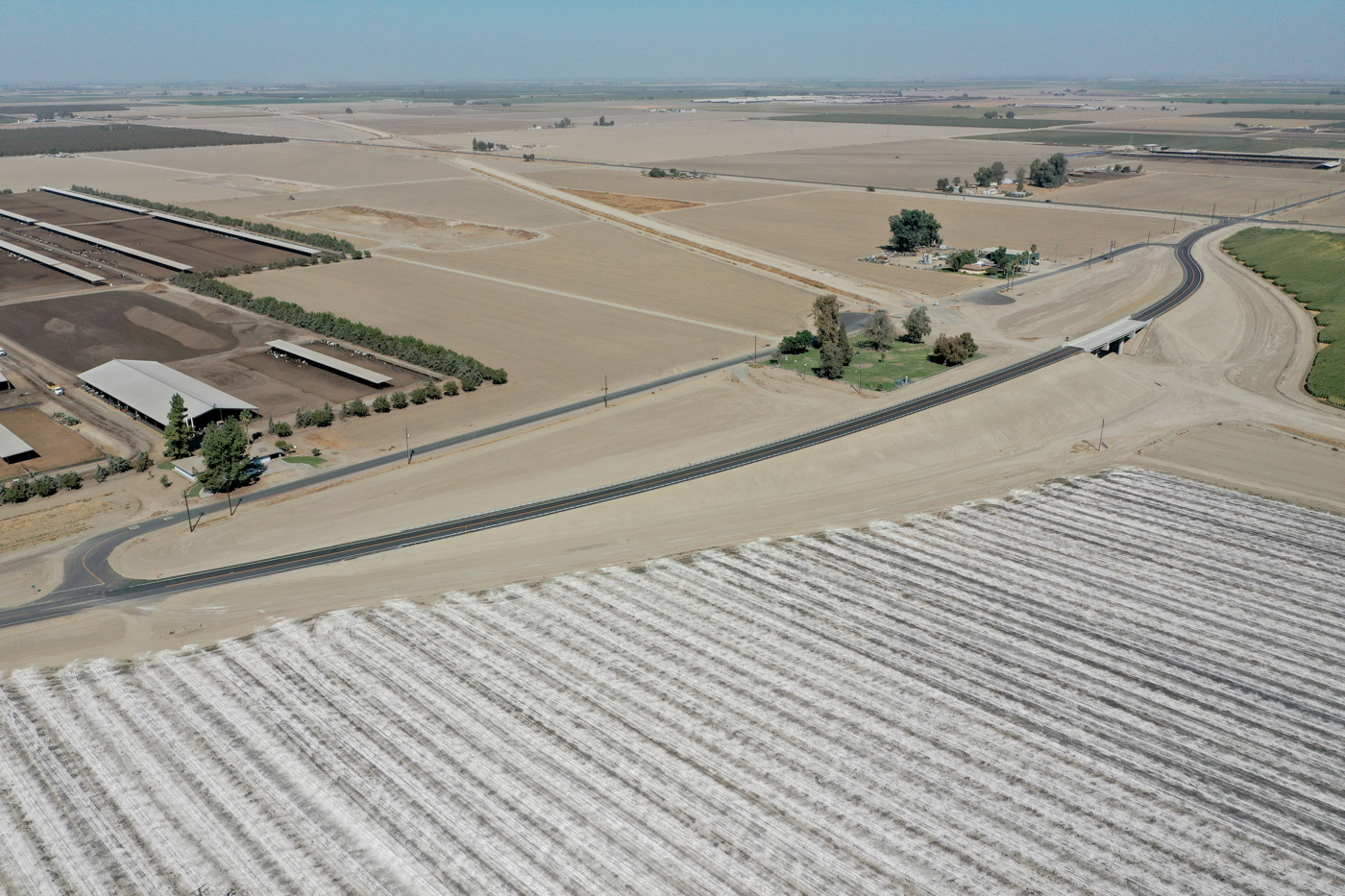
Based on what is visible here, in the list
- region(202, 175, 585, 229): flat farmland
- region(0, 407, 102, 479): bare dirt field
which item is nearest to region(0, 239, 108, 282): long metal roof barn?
region(202, 175, 585, 229): flat farmland

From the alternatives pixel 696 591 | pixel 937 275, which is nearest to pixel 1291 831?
pixel 696 591

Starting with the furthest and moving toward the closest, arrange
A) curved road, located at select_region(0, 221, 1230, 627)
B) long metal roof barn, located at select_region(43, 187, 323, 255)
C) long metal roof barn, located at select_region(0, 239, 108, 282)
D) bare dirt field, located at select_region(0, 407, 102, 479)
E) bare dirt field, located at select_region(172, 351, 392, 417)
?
long metal roof barn, located at select_region(43, 187, 323, 255)
long metal roof barn, located at select_region(0, 239, 108, 282)
bare dirt field, located at select_region(172, 351, 392, 417)
bare dirt field, located at select_region(0, 407, 102, 479)
curved road, located at select_region(0, 221, 1230, 627)

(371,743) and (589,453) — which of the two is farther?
(589,453)

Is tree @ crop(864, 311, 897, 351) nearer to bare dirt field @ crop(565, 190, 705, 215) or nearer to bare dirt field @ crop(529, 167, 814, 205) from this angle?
bare dirt field @ crop(565, 190, 705, 215)

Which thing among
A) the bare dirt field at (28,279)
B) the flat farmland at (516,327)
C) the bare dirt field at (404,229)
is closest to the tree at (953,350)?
the flat farmland at (516,327)

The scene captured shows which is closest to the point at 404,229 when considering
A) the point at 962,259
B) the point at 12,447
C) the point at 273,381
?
the point at 273,381

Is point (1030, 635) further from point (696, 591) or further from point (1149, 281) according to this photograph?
point (1149, 281)

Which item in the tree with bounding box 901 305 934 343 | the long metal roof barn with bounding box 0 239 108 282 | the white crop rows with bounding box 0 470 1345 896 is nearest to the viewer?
the white crop rows with bounding box 0 470 1345 896
